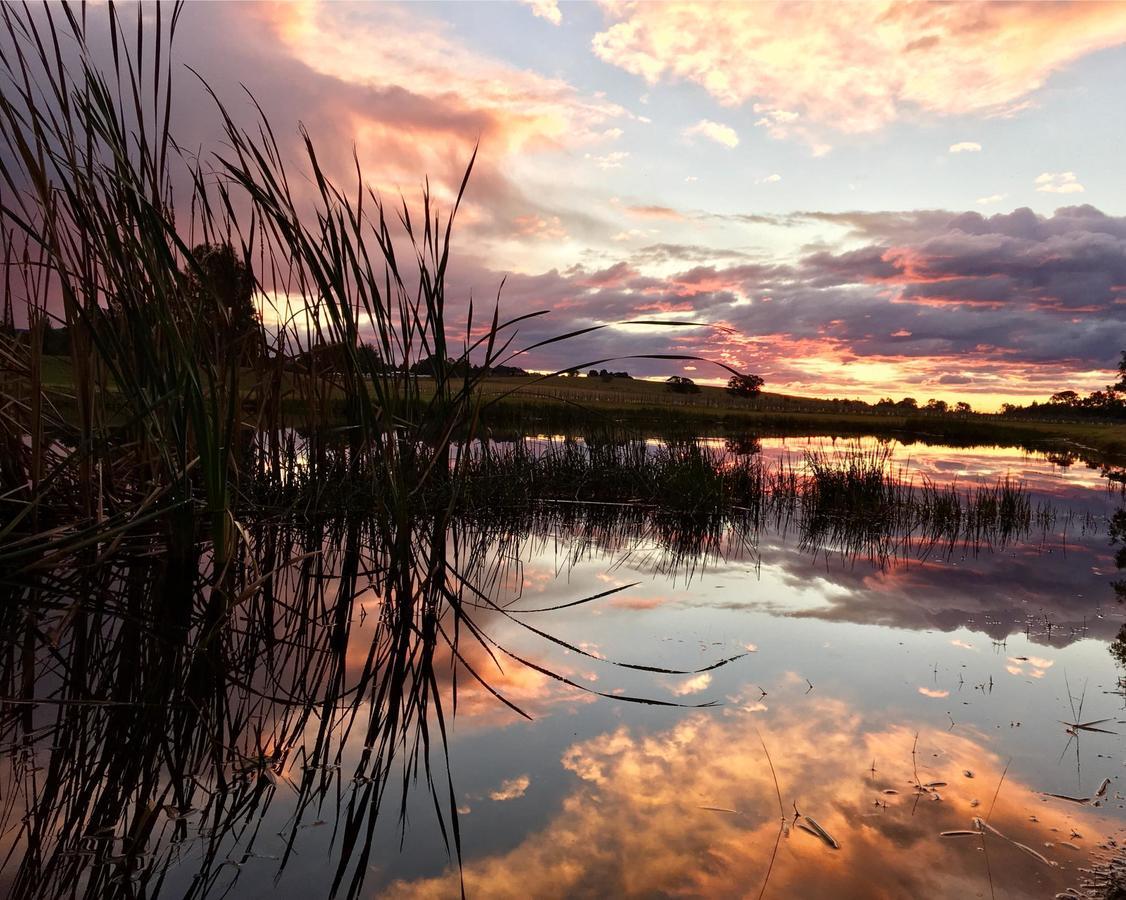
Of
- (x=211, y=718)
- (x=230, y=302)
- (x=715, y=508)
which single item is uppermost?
(x=230, y=302)

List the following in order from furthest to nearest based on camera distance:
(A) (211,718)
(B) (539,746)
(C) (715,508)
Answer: (C) (715,508) < (B) (539,746) < (A) (211,718)

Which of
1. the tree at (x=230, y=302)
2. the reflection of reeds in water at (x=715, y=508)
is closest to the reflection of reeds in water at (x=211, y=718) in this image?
the tree at (x=230, y=302)

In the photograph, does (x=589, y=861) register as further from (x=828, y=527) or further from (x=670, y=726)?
(x=828, y=527)

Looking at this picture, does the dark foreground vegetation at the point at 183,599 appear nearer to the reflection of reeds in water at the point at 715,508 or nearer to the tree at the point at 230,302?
the tree at the point at 230,302

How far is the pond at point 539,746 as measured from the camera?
1641mm

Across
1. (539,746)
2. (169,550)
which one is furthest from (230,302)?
(539,746)

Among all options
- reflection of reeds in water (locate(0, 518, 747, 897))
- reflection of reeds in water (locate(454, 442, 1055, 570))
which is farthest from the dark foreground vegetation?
reflection of reeds in water (locate(454, 442, 1055, 570))

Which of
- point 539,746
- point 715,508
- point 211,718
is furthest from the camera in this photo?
point 715,508

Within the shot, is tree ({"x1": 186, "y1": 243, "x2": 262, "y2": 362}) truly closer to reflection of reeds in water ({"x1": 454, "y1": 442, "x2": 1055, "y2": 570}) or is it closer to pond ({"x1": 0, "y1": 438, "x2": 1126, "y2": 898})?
pond ({"x1": 0, "y1": 438, "x2": 1126, "y2": 898})

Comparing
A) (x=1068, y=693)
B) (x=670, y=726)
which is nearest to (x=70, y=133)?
(x=670, y=726)

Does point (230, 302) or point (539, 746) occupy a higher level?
point (230, 302)

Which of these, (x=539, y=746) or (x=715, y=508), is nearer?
(x=539, y=746)

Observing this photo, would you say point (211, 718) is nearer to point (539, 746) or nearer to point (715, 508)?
point (539, 746)

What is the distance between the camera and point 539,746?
2.28 meters
